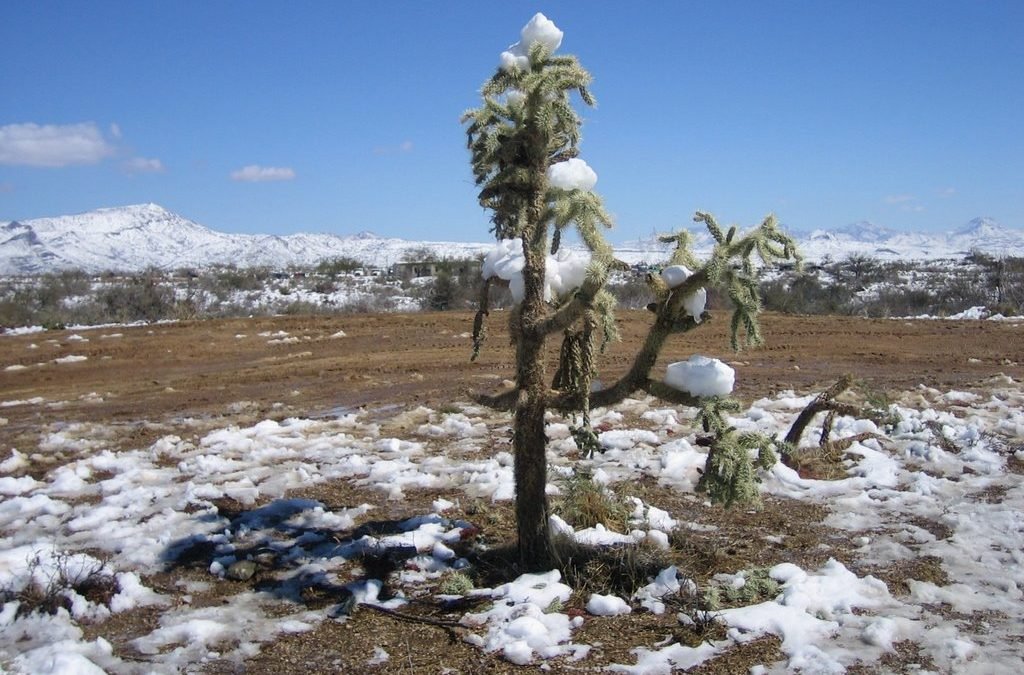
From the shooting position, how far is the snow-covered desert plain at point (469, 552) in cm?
345

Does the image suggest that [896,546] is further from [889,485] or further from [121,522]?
[121,522]

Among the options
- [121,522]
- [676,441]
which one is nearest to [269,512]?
[121,522]

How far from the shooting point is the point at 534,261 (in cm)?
388

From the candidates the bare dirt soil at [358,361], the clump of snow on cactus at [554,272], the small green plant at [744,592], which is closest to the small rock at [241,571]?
the clump of snow on cactus at [554,272]

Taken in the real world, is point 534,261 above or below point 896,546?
above

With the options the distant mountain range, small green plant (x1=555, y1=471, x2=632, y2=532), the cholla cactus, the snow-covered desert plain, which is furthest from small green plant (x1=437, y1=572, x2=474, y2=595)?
the distant mountain range

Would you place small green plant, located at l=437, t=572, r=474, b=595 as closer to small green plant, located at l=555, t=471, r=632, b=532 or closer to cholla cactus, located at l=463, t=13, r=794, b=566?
cholla cactus, located at l=463, t=13, r=794, b=566

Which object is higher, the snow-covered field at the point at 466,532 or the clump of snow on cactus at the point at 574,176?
the clump of snow on cactus at the point at 574,176

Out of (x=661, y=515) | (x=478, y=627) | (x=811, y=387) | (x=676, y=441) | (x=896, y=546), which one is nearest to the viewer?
(x=478, y=627)

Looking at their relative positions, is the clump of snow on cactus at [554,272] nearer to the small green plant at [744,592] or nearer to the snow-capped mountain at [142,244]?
the small green plant at [744,592]

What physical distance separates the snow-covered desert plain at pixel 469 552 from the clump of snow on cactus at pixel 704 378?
3.06ft

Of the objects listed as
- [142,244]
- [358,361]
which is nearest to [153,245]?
[142,244]

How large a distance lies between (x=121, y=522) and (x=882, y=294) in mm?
26351

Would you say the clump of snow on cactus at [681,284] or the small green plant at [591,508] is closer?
the clump of snow on cactus at [681,284]
